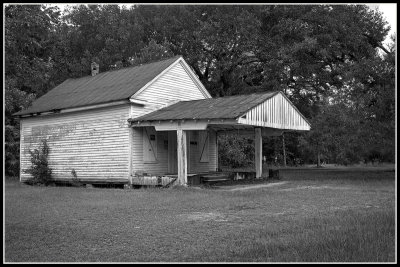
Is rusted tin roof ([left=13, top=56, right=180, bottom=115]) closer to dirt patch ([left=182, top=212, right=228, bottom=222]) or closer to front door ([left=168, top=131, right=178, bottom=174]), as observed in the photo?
front door ([left=168, top=131, right=178, bottom=174])

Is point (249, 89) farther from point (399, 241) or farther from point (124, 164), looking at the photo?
point (399, 241)

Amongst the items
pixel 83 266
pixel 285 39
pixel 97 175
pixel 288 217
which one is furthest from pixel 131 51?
pixel 83 266

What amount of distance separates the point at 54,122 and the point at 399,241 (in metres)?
20.7

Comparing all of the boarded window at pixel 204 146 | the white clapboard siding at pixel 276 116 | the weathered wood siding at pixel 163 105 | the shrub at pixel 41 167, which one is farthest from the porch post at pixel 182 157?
the shrub at pixel 41 167

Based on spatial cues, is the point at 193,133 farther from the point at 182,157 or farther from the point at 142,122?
the point at 182,157

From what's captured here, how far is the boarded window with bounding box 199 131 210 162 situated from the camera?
2592cm

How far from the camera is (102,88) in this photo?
25.0 m

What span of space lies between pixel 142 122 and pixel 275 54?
52.2ft

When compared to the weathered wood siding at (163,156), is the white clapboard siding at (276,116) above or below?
above

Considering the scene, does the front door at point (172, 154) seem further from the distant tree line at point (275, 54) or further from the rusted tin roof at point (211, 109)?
the distant tree line at point (275, 54)

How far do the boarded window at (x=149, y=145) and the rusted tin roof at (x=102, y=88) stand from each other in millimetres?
2084

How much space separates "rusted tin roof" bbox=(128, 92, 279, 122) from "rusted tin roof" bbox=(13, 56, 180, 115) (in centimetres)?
173

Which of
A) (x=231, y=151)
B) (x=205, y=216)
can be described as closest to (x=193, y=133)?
(x=231, y=151)

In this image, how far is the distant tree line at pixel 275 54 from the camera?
24000 mm
